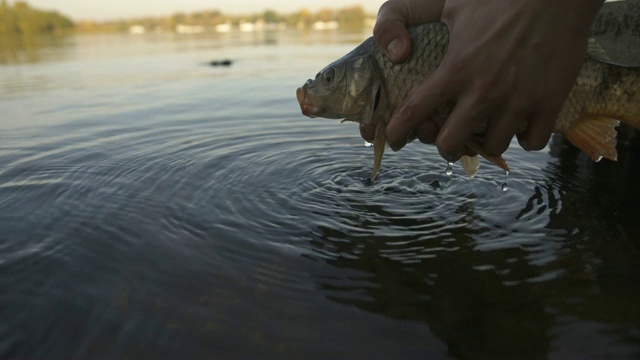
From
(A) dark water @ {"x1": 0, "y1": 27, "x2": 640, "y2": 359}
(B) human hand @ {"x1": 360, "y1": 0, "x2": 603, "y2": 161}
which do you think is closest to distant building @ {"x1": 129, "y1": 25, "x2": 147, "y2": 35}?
(A) dark water @ {"x1": 0, "y1": 27, "x2": 640, "y2": 359}

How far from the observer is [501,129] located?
2576 mm

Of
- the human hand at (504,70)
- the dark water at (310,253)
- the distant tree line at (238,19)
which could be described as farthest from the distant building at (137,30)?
the human hand at (504,70)

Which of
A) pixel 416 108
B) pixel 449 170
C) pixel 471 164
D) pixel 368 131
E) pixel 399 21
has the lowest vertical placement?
Result: pixel 449 170

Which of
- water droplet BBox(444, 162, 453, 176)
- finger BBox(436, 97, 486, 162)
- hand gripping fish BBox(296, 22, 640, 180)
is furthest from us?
water droplet BBox(444, 162, 453, 176)

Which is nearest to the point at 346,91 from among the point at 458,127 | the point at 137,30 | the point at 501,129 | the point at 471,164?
the point at 458,127

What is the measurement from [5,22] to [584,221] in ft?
259

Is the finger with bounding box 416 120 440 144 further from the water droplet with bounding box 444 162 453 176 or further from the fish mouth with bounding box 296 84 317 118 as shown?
the water droplet with bounding box 444 162 453 176

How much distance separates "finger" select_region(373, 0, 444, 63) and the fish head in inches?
6.9

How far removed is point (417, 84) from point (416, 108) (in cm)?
31

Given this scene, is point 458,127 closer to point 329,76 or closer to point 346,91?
point 346,91

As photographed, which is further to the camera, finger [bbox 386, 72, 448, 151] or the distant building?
the distant building

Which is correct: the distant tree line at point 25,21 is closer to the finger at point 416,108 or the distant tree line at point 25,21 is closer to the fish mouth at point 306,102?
the fish mouth at point 306,102

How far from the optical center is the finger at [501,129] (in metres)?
2.51

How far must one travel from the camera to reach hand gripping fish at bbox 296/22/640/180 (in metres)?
2.80
